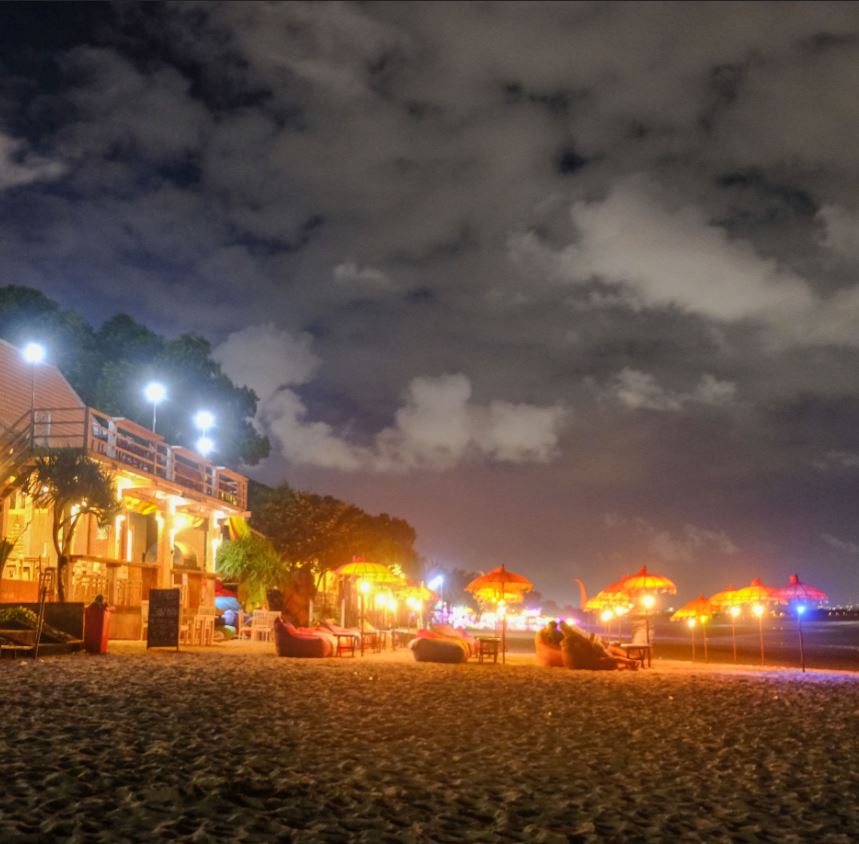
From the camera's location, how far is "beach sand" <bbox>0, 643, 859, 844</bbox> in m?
5.61

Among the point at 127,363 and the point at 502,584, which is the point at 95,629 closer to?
the point at 502,584

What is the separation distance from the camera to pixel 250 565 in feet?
118

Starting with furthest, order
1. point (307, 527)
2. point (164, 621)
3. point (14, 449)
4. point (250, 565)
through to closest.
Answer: point (307, 527) → point (250, 565) → point (14, 449) → point (164, 621)

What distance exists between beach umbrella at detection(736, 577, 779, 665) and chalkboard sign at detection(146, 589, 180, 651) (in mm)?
15184

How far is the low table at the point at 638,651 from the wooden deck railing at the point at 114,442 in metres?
14.0

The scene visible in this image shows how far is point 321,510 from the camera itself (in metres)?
52.8

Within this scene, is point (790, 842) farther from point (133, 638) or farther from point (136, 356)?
point (136, 356)

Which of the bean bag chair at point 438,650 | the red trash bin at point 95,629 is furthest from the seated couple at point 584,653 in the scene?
the red trash bin at point 95,629

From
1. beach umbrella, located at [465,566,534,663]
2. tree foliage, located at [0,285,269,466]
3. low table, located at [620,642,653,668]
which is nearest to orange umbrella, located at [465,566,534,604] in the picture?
beach umbrella, located at [465,566,534,663]

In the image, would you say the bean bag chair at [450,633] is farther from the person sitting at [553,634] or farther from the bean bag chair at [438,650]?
the person sitting at [553,634]

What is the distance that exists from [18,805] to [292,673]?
33.8 ft

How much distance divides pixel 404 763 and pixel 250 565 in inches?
1149

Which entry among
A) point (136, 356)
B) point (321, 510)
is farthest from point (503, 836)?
point (321, 510)

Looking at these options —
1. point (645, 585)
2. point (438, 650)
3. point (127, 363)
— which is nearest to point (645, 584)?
point (645, 585)
